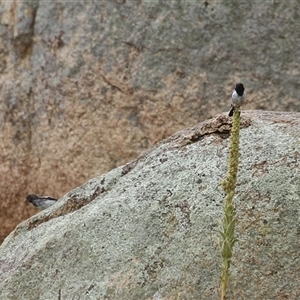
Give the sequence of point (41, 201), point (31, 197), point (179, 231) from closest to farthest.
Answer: point (179, 231) → point (41, 201) → point (31, 197)

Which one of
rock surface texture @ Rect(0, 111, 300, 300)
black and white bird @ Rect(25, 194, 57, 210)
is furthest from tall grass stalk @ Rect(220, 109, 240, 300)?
black and white bird @ Rect(25, 194, 57, 210)

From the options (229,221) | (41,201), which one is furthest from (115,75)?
(229,221)

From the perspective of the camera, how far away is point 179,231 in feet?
12.8

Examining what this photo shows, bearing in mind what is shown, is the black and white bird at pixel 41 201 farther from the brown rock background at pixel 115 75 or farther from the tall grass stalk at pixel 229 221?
the tall grass stalk at pixel 229 221

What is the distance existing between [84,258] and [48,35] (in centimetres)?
358

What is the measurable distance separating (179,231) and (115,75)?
3.14m

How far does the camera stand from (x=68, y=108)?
277 inches

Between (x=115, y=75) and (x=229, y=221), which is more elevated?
(x=229, y=221)

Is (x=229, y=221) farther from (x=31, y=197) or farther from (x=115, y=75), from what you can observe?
(x=31, y=197)

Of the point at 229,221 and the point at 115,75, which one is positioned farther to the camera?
the point at 115,75

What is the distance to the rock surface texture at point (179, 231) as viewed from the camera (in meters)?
3.68

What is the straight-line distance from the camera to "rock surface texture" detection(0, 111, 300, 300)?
368cm

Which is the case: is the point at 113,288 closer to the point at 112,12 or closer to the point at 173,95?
the point at 173,95

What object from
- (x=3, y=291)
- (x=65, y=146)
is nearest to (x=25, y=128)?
(x=65, y=146)
